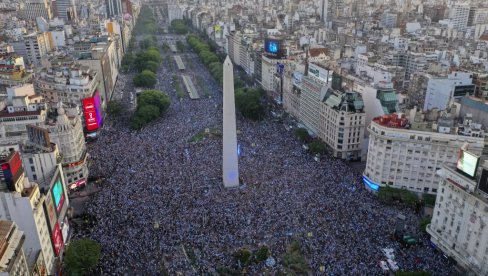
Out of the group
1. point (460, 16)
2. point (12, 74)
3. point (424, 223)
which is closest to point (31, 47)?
point (12, 74)

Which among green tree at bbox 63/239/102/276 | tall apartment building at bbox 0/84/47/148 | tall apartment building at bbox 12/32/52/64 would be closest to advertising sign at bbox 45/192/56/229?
green tree at bbox 63/239/102/276

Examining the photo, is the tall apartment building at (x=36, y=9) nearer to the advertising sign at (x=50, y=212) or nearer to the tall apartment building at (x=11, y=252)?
the advertising sign at (x=50, y=212)

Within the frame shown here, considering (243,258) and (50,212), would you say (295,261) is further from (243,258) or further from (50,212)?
(50,212)

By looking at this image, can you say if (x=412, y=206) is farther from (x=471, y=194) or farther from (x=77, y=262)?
(x=77, y=262)

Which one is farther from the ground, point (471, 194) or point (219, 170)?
point (471, 194)

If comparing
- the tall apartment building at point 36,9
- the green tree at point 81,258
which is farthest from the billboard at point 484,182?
the tall apartment building at point 36,9

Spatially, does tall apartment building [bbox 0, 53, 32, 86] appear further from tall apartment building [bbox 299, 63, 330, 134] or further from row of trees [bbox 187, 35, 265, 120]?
tall apartment building [bbox 299, 63, 330, 134]

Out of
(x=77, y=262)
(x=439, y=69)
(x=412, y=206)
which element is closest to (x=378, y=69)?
(x=439, y=69)
